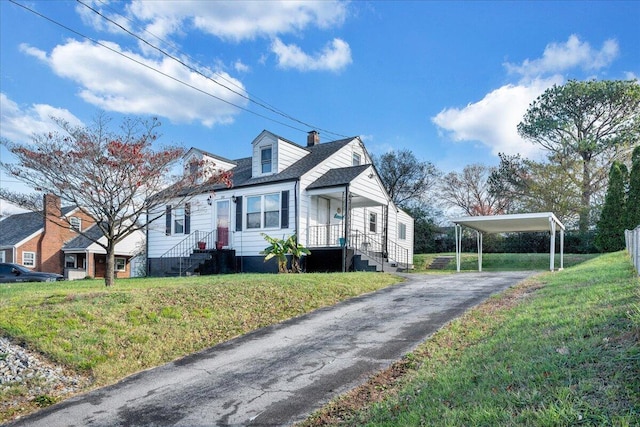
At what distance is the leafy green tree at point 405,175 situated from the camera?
40.8 meters

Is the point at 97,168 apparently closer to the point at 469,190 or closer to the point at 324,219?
the point at 324,219

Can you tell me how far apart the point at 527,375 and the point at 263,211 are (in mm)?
15486

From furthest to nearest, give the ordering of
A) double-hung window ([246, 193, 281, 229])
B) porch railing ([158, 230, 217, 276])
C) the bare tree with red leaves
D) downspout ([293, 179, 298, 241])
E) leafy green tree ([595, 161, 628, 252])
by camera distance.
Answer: leafy green tree ([595, 161, 628, 252]) → porch railing ([158, 230, 217, 276]) → double-hung window ([246, 193, 281, 229]) → downspout ([293, 179, 298, 241]) → the bare tree with red leaves

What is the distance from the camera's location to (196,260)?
61.4ft

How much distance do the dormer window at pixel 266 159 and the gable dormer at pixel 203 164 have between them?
205cm

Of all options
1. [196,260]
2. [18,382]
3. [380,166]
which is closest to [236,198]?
[196,260]

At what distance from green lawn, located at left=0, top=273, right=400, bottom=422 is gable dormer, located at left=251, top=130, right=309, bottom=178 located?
954 cm

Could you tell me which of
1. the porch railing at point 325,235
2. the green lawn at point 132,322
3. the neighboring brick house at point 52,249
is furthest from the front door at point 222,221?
Result: the neighboring brick house at point 52,249

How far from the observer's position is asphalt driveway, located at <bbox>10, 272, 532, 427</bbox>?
482 centimetres

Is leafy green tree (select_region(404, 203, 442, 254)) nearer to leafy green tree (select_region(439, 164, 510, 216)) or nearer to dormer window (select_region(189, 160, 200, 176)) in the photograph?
leafy green tree (select_region(439, 164, 510, 216))

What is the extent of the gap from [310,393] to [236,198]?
14933 millimetres

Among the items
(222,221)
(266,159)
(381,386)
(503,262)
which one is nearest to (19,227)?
(222,221)

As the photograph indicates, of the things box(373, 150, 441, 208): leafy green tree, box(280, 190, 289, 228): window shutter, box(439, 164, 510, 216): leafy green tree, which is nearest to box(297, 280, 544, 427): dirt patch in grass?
box(280, 190, 289, 228): window shutter

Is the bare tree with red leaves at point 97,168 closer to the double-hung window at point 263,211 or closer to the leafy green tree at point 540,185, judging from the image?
the double-hung window at point 263,211
